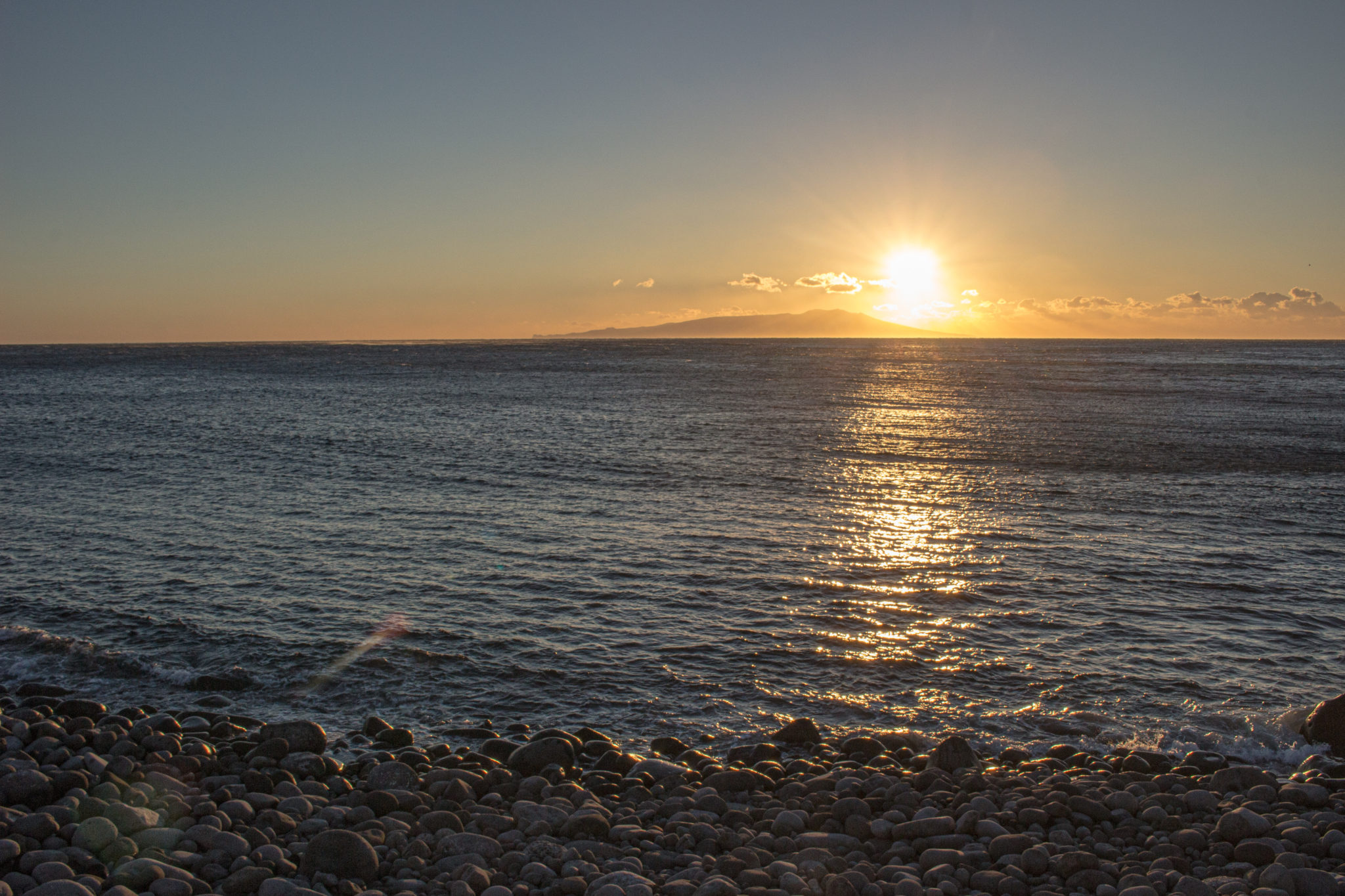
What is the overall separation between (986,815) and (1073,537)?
1453 cm

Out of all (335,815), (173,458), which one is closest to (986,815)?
(335,815)

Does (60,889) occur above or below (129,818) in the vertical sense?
above

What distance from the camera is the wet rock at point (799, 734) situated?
11.0m

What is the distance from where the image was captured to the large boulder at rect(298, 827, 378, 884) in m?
7.33

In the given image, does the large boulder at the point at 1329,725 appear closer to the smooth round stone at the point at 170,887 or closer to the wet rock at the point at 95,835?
the smooth round stone at the point at 170,887

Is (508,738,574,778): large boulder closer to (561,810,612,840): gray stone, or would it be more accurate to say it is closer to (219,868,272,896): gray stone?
(561,810,612,840): gray stone

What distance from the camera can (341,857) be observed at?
740 cm

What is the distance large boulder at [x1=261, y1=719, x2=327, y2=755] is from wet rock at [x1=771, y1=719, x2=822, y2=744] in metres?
5.60

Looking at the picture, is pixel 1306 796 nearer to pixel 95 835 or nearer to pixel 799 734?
pixel 799 734

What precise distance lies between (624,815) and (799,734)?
3105 mm

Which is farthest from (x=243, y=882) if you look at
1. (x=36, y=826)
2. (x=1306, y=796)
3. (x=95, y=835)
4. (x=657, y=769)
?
(x=1306, y=796)

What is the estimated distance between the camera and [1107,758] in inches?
412

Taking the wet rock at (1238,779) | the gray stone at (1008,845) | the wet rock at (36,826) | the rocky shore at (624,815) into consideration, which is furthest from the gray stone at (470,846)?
the wet rock at (1238,779)

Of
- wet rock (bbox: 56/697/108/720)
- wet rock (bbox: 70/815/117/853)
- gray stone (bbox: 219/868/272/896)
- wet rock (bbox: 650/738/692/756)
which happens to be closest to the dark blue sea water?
wet rock (bbox: 650/738/692/756)
